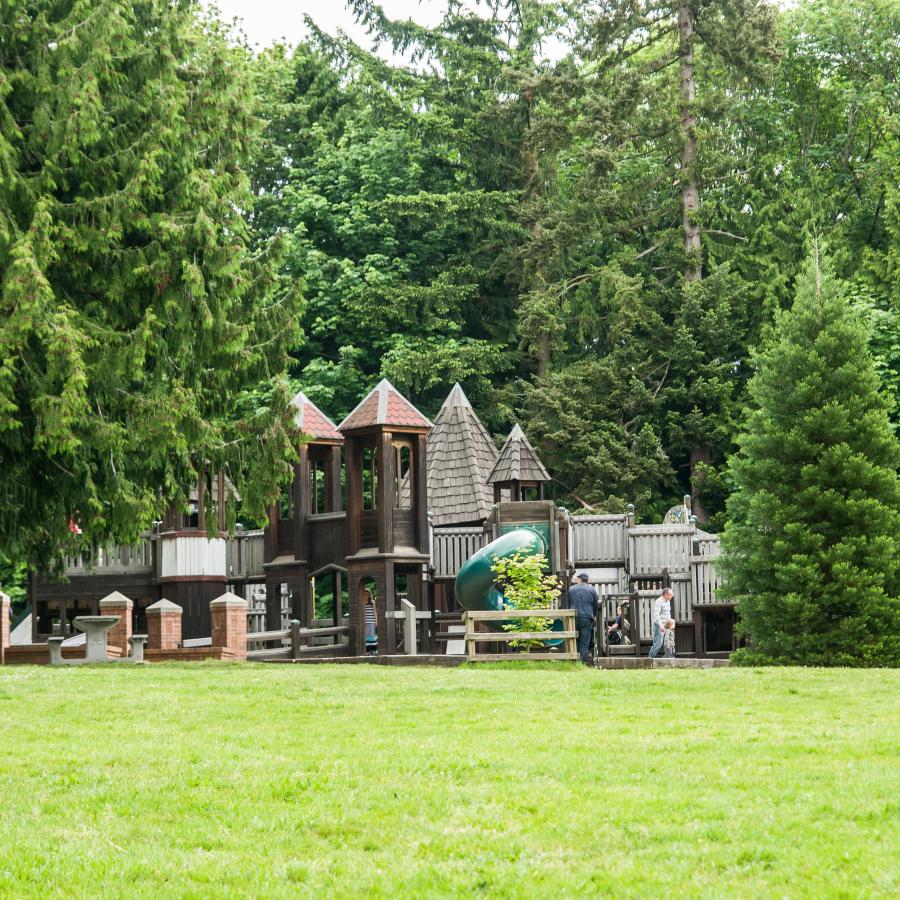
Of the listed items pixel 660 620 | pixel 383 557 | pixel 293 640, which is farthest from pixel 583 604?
pixel 383 557

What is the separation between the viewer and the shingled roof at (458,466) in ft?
118

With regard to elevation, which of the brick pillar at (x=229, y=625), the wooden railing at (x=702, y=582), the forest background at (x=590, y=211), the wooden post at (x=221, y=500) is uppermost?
the forest background at (x=590, y=211)

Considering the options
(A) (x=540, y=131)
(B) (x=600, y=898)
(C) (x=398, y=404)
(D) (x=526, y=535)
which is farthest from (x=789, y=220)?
(B) (x=600, y=898)

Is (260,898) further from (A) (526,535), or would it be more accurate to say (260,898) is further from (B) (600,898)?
(A) (526,535)

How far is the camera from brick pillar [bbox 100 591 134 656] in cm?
2691

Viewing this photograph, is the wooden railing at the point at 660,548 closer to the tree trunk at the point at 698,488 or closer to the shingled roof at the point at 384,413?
the shingled roof at the point at 384,413

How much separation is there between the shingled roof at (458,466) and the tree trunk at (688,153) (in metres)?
10.3

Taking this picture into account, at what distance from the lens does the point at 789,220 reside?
43312mm

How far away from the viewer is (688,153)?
45.3m

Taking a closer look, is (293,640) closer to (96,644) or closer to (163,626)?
(163,626)

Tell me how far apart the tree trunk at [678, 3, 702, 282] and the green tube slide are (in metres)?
19.3

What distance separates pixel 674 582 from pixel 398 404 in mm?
7381

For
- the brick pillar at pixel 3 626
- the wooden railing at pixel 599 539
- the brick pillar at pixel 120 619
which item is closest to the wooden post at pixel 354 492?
the wooden railing at pixel 599 539

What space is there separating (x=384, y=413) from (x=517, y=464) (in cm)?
457
